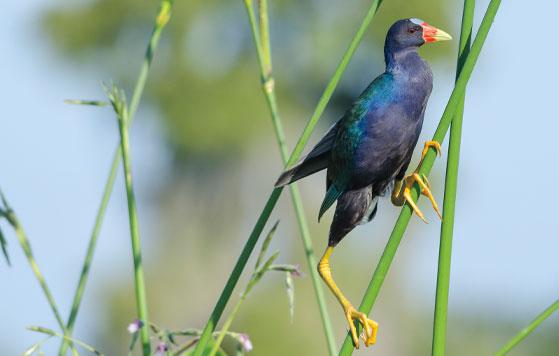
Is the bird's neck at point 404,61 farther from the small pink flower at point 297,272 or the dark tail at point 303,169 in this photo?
the small pink flower at point 297,272

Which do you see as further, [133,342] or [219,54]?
[219,54]

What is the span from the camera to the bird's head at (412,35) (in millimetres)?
2893

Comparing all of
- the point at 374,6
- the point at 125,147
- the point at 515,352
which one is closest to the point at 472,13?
the point at 374,6

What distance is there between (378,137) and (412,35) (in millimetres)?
315

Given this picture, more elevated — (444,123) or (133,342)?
(444,123)

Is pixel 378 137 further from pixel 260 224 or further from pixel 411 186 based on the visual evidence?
pixel 260 224

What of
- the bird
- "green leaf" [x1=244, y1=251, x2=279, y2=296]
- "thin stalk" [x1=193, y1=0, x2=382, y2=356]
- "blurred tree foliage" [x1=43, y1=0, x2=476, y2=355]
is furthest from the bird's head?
"blurred tree foliage" [x1=43, y1=0, x2=476, y2=355]

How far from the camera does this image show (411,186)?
8.14 ft

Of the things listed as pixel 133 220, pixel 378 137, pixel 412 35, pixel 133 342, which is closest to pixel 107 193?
pixel 133 220

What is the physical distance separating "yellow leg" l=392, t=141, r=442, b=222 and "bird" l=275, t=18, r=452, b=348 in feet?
0.04

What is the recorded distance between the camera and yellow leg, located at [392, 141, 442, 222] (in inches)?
83.2

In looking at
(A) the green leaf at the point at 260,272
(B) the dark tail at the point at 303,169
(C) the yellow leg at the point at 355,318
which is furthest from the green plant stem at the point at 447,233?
(B) the dark tail at the point at 303,169

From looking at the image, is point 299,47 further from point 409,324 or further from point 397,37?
point 397,37

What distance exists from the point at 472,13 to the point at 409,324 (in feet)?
56.4
